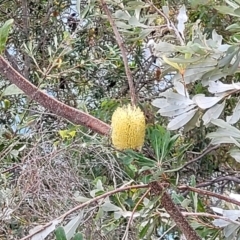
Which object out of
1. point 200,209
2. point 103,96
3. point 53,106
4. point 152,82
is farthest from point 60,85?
point 53,106

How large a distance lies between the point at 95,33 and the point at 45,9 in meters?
0.22

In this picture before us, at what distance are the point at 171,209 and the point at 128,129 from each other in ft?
0.48

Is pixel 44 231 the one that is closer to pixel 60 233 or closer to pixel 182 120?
pixel 60 233

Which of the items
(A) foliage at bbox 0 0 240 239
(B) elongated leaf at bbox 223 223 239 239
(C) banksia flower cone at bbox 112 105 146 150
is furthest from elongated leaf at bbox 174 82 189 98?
(B) elongated leaf at bbox 223 223 239 239

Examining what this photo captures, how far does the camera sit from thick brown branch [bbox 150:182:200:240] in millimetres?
691

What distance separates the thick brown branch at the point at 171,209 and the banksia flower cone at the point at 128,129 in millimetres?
80

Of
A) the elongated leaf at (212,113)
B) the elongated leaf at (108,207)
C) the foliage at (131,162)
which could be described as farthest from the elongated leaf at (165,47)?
the elongated leaf at (108,207)

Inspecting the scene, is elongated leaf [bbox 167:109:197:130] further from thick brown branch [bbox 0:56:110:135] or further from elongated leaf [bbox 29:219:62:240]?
elongated leaf [bbox 29:219:62:240]

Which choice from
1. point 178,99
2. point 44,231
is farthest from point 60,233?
point 178,99

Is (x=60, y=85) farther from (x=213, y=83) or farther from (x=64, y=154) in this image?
(x=213, y=83)

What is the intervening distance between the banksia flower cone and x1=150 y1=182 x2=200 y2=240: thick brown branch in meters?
0.08

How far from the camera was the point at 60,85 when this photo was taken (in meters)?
1.53

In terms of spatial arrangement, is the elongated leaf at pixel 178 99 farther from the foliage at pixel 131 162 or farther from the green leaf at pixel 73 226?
the green leaf at pixel 73 226

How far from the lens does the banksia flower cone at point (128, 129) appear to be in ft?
2.06
